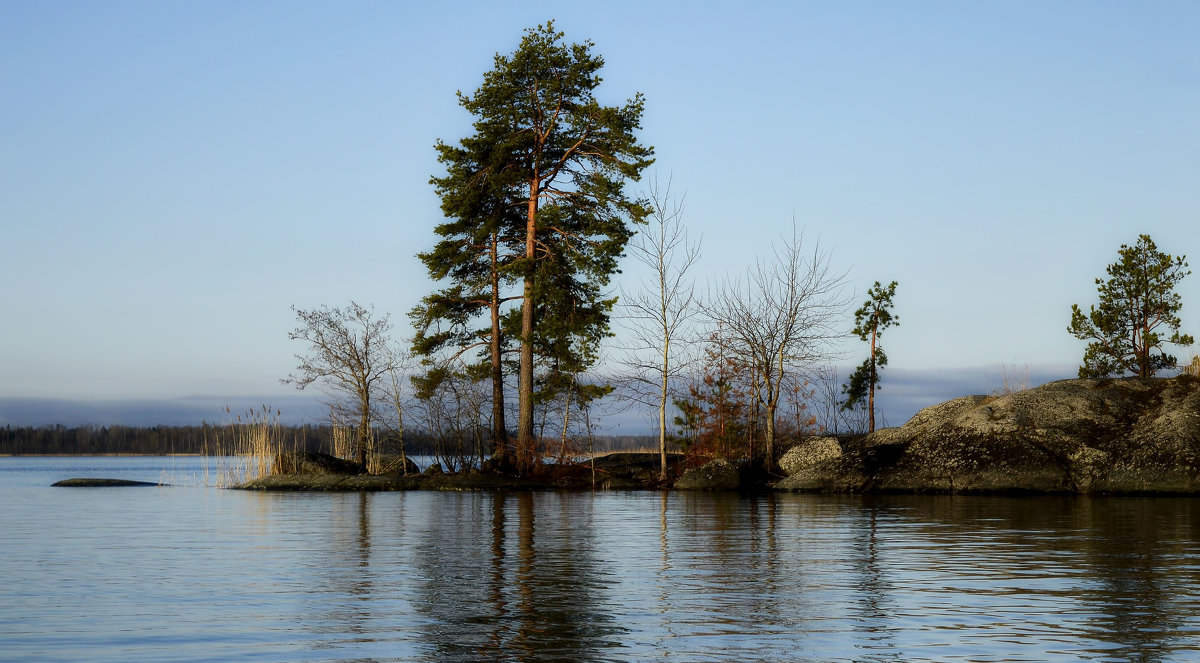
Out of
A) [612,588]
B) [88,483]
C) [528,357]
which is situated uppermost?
[528,357]

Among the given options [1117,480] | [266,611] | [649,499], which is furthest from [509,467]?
[266,611]

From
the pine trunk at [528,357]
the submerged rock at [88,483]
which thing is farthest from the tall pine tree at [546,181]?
the submerged rock at [88,483]

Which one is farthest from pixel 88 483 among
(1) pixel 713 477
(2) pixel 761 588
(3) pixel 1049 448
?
(2) pixel 761 588

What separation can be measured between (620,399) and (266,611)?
74.4 feet

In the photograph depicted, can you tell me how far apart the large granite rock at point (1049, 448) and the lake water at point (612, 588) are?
5701 millimetres

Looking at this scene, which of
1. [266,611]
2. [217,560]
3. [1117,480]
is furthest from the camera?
[1117,480]

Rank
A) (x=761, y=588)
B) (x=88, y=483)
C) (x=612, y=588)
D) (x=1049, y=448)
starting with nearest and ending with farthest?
(x=761, y=588) < (x=612, y=588) < (x=1049, y=448) < (x=88, y=483)

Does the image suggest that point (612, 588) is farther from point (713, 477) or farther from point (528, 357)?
point (528, 357)

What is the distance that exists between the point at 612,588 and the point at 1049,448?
1796 cm

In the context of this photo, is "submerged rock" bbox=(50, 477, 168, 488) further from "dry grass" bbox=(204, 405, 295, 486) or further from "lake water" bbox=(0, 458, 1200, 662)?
"lake water" bbox=(0, 458, 1200, 662)

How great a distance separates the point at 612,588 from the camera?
29.3ft

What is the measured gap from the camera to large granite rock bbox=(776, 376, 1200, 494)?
74.9ft

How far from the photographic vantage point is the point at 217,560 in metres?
11.5

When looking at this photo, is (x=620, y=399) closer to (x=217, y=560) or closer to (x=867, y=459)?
(x=867, y=459)
